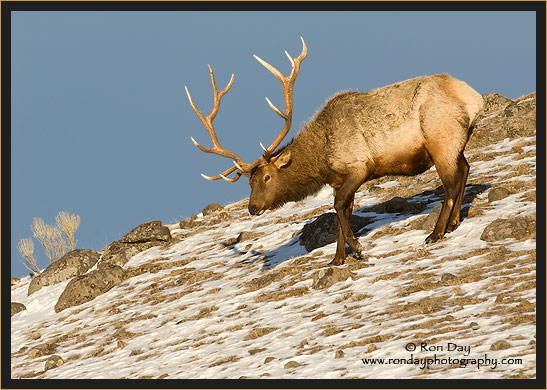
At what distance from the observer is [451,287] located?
982cm

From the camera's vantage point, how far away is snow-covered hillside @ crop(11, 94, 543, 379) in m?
7.89

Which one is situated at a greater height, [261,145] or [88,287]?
[261,145]

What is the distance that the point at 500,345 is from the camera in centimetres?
719

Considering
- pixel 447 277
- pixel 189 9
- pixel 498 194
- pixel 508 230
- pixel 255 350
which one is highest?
pixel 189 9

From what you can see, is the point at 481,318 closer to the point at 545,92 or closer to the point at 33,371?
the point at 545,92

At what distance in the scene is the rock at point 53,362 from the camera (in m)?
12.0

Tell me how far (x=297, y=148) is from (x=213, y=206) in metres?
10.7

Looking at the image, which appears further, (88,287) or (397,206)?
(88,287)

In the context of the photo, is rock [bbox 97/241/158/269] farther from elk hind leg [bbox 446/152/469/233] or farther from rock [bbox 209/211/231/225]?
elk hind leg [bbox 446/152/469/233]

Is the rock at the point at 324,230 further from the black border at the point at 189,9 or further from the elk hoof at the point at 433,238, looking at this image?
the black border at the point at 189,9

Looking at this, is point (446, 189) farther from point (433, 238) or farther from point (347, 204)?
point (347, 204)

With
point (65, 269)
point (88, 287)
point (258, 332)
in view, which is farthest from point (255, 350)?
point (65, 269)

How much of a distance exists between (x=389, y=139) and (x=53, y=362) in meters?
7.22

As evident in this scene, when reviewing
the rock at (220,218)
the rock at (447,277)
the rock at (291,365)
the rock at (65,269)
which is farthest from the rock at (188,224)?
the rock at (291,365)
